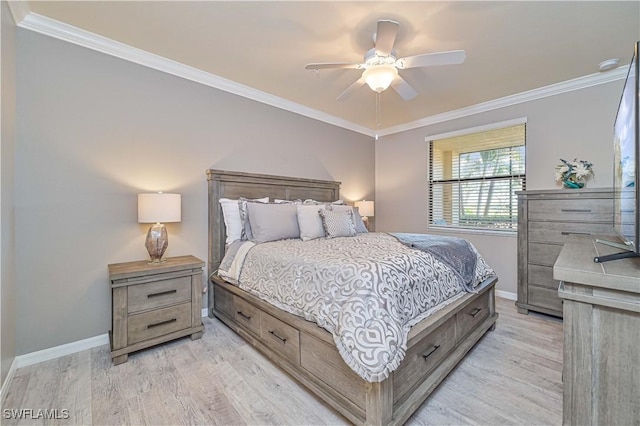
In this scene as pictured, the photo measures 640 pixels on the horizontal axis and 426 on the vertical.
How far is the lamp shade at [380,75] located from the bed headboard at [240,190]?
171cm

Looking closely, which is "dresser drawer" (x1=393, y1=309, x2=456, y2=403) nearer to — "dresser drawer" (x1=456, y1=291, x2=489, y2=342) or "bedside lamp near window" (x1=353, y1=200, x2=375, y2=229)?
"dresser drawer" (x1=456, y1=291, x2=489, y2=342)

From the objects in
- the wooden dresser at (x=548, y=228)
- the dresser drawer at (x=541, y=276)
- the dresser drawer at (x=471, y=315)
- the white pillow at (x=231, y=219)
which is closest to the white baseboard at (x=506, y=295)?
the wooden dresser at (x=548, y=228)

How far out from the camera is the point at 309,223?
282 centimetres

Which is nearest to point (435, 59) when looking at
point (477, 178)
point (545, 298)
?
point (477, 178)

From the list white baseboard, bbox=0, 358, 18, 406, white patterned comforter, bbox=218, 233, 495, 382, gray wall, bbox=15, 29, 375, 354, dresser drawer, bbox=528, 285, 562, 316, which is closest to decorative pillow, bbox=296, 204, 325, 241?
white patterned comforter, bbox=218, 233, 495, 382

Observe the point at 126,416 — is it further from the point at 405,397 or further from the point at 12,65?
the point at 12,65

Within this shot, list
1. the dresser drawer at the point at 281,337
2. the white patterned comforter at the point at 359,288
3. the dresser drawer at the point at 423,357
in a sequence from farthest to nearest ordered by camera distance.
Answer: the dresser drawer at the point at 281,337 < the dresser drawer at the point at 423,357 < the white patterned comforter at the point at 359,288

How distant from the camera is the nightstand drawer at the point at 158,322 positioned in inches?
82.6

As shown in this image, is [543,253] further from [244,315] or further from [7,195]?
[7,195]

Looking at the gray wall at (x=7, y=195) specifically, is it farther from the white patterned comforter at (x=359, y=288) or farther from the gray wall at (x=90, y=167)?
the white patterned comforter at (x=359, y=288)

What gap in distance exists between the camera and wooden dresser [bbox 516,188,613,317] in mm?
2588

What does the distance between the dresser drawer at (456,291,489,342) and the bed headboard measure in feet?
7.68

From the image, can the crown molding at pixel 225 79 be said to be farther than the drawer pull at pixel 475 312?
No

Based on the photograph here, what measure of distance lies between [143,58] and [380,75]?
222cm
